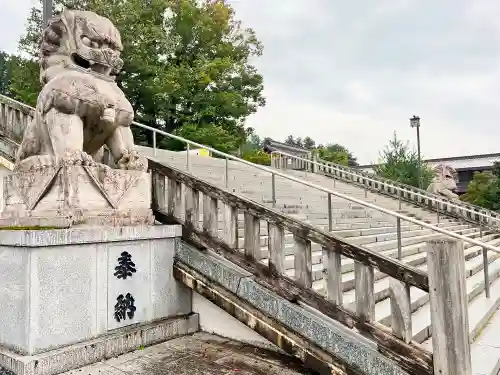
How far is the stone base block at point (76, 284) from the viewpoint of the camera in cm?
361

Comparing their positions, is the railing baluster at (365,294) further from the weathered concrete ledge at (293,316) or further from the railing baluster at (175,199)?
the railing baluster at (175,199)

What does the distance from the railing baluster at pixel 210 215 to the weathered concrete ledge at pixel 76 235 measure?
46cm

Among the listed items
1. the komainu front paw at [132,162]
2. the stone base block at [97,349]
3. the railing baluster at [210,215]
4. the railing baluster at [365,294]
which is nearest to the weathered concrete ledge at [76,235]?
the railing baluster at [210,215]

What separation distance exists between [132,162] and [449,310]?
3.34 meters

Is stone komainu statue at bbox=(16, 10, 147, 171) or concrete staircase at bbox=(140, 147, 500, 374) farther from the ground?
stone komainu statue at bbox=(16, 10, 147, 171)

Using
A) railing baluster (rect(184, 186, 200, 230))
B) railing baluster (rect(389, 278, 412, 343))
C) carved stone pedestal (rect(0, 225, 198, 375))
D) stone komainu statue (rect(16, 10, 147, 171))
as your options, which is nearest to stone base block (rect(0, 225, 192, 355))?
carved stone pedestal (rect(0, 225, 198, 375))

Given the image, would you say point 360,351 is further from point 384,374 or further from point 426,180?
point 426,180

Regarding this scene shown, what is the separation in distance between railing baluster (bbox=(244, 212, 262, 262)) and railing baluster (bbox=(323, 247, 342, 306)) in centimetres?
78

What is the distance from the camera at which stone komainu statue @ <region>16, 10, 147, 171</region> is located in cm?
429

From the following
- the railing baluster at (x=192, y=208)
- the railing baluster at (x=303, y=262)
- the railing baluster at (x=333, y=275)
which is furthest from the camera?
the railing baluster at (x=192, y=208)

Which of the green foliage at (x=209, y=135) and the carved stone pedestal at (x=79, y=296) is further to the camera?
the green foliage at (x=209, y=135)

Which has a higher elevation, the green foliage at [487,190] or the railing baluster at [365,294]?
the green foliage at [487,190]

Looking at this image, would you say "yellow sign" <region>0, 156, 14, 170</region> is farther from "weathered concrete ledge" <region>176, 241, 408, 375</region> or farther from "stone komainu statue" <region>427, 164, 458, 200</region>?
"stone komainu statue" <region>427, 164, 458, 200</region>

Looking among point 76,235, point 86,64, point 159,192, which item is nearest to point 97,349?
point 76,235
